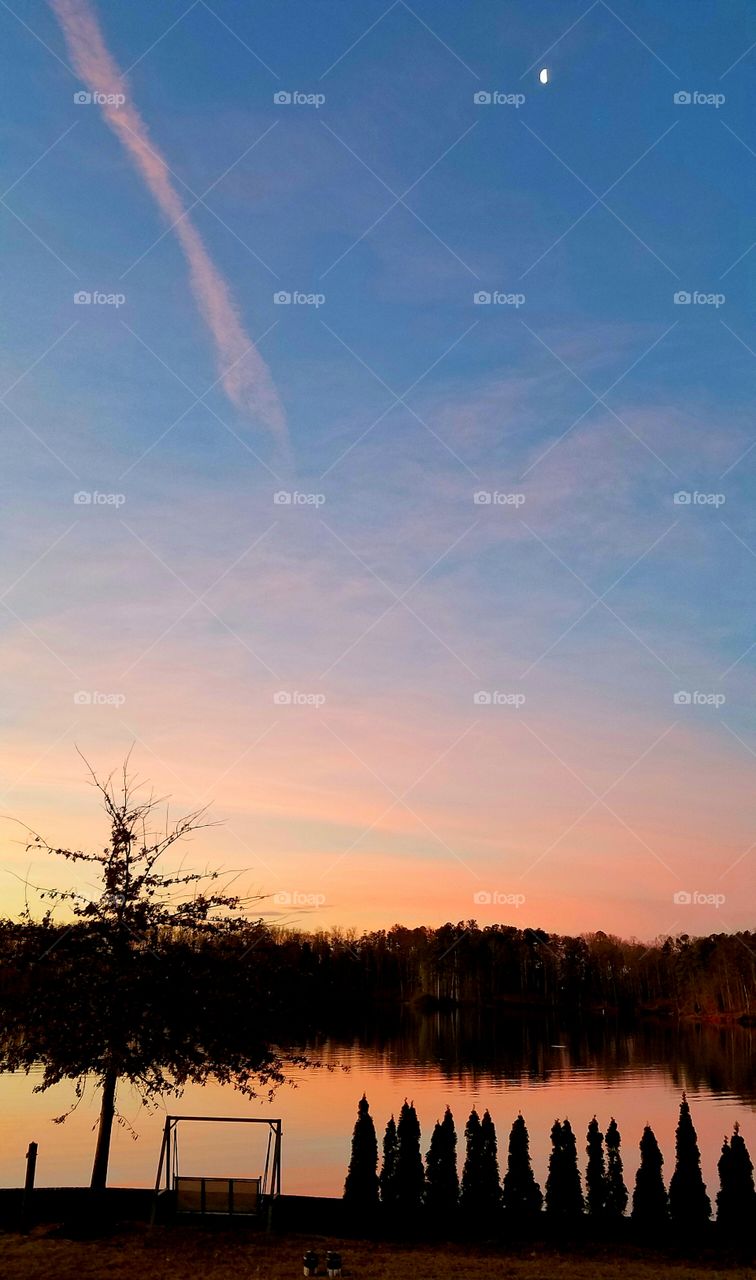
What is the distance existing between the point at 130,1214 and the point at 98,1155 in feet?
3.27

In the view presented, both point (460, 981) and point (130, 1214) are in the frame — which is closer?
point (130, 1214)

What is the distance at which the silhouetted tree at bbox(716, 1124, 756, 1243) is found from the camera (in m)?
15.9

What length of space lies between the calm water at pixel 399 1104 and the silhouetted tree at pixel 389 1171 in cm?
453

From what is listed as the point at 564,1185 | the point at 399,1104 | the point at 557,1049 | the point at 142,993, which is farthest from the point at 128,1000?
the point at 557,1049

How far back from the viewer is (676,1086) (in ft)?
157

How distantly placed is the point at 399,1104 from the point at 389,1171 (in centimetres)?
2171

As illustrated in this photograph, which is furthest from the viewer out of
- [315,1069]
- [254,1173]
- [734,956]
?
[734,956]

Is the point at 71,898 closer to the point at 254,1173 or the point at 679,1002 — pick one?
the point at 254,1173

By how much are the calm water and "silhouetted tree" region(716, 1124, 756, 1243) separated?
8.06 meters

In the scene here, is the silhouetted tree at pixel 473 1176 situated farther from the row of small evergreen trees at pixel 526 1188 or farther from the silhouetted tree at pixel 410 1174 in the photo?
the silhouetted tree at pixel 410 1174

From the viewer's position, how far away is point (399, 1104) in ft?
124

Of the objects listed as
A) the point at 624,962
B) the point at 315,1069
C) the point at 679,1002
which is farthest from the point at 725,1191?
the point at 624,962

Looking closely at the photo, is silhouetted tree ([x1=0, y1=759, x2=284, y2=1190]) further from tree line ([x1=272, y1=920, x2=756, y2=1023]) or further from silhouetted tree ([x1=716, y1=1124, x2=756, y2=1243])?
tree line ([x1=272, y1=920, x2=756, y2=1023])

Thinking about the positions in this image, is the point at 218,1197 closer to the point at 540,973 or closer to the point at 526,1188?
the point at 526,1188
